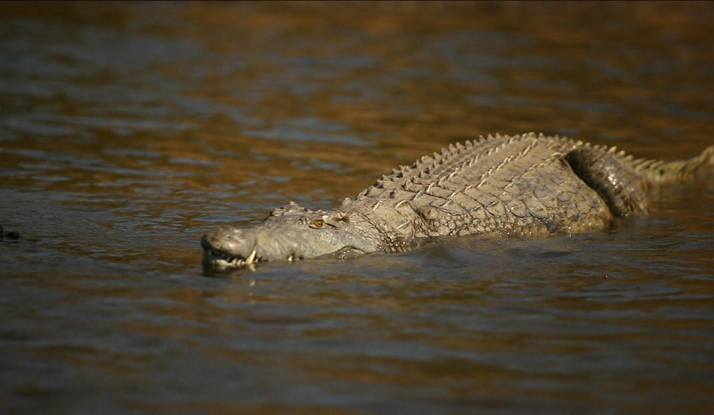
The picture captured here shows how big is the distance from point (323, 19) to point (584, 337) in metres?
18.3

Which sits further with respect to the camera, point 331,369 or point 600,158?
point 600,158

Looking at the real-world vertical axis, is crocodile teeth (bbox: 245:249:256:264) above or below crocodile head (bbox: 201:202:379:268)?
below

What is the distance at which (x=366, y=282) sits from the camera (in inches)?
237

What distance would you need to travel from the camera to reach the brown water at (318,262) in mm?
4359

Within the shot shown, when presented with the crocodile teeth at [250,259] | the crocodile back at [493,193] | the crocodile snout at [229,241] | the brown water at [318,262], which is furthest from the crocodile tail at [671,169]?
the crocodile snout at [229,241]

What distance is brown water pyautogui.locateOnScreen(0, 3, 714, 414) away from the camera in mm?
4359

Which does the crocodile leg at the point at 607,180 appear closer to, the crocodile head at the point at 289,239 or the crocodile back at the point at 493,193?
the crocodile back at the point at 493,193

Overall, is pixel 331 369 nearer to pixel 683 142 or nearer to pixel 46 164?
pixel 46 164

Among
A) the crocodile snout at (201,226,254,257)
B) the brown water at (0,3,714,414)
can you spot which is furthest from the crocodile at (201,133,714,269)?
the brown water at (0,3,714,414)

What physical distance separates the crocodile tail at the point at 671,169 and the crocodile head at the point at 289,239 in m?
3.78

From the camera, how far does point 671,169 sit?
32.7 feet

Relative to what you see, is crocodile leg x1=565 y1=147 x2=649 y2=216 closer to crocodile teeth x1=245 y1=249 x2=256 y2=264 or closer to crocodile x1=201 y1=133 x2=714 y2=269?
crocodile x1=201 y1=133 x2=714 y2=269

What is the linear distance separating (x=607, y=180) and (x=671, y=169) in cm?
189

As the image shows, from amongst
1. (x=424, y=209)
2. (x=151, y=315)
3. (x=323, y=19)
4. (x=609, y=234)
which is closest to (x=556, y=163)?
(x=609, y=234)
